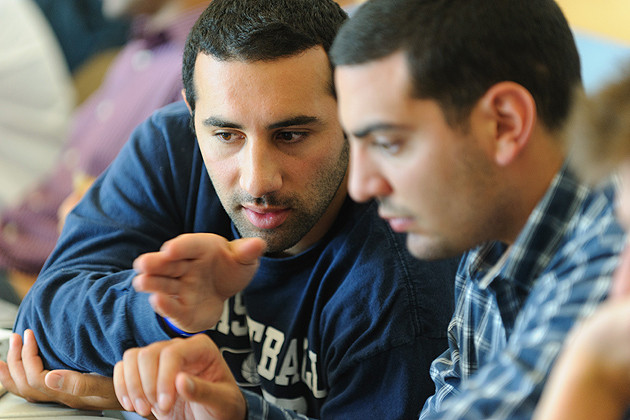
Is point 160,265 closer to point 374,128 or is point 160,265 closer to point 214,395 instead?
point 214,395

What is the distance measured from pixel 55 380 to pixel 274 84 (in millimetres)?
544

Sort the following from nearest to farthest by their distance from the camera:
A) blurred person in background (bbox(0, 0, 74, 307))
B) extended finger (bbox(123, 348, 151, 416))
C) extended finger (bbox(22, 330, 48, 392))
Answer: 1. extended finger (bbox(123, 348, 151, 416))
2. extended finger (bbox(22, 330, 48, 392))
3. blurred person in background (bbox(0, 0, 74, 307))

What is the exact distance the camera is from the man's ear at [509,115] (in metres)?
0.64

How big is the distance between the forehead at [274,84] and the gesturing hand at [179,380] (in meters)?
0.34

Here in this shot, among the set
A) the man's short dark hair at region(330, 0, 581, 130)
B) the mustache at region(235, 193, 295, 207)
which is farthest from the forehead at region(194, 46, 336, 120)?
the man's short dark hair at region(330, 0, 581, 130)

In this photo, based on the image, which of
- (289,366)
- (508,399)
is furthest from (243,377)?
(508,399)

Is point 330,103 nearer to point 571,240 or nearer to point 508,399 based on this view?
point 571,240

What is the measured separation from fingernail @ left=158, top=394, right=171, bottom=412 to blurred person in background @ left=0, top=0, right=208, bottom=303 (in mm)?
966

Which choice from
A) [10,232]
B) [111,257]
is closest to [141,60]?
[10,232]

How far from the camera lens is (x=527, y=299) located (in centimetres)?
67

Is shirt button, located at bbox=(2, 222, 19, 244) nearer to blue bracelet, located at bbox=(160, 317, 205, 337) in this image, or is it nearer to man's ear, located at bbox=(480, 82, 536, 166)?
blue bracelet, located at bbox=(160, 317, 205, 337)

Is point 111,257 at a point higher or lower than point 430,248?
lower

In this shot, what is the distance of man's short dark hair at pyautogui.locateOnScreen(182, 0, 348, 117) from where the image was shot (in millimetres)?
922

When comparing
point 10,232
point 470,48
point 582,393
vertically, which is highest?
point 470,48
